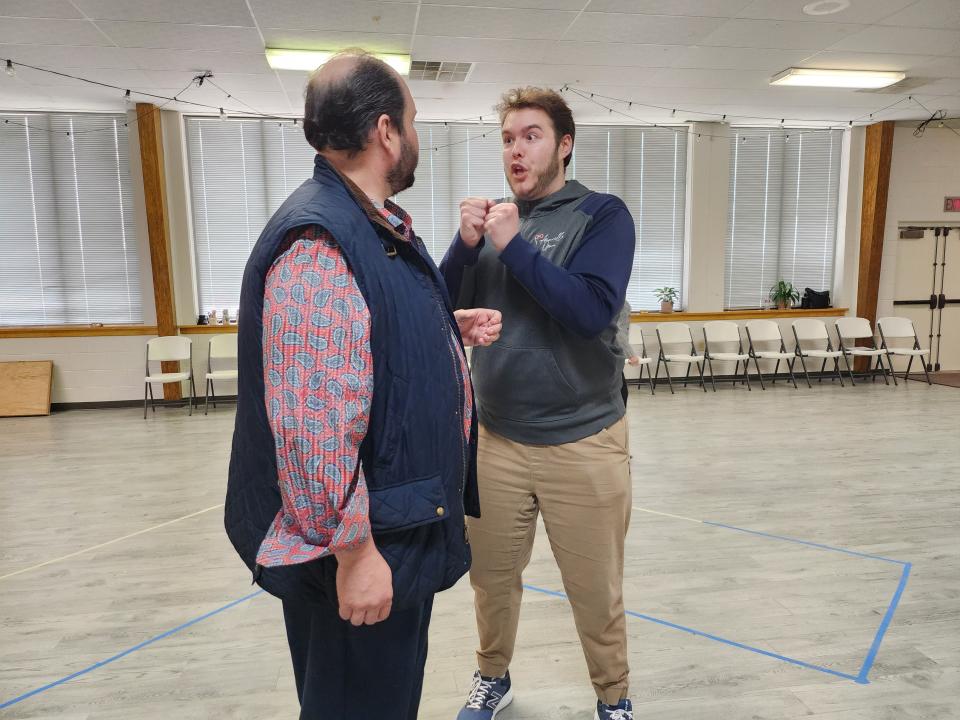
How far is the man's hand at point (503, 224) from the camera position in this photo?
1.42 meters

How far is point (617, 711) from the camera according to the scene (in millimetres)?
1742

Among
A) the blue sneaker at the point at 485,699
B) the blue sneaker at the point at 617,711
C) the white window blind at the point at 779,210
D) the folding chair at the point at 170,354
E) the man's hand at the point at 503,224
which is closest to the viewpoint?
the man's hand at the point at 503,224

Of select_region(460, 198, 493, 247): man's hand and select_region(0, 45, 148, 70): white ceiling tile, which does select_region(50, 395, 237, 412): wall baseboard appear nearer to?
select_region(0, 45, 148, 70): white ceiling tile

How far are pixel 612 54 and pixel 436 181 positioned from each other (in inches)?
112

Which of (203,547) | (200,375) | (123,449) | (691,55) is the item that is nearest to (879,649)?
(203,547)

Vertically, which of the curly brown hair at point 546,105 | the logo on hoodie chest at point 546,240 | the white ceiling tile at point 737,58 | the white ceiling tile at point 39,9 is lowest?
the logo on hoodie chest at point 546,240

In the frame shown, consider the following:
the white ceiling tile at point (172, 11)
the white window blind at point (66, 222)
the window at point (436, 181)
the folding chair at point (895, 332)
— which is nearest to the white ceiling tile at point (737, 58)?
the window at point (436, 181)

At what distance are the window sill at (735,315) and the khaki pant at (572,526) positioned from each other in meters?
6.14

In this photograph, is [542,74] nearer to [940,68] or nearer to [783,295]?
[940,68]

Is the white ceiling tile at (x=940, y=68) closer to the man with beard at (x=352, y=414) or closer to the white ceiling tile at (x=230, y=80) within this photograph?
the white ceiling tile at (x=230, y=80)

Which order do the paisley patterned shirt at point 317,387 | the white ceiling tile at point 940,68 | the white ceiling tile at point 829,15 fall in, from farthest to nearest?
the white ceiling tile at point 940,68 < the white ceiling tile at point 829,15 < the paisley patterned shirt at point 317,387

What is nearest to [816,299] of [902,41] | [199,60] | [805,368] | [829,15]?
[805,368]

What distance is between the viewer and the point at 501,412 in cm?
170

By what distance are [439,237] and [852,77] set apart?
4.40m
